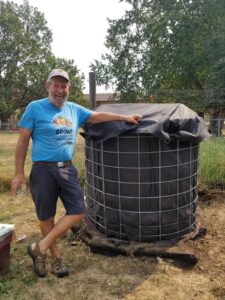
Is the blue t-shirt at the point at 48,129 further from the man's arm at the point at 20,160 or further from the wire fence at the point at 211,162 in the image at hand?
the wire fence at the point at 211,162

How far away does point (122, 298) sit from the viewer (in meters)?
2.77

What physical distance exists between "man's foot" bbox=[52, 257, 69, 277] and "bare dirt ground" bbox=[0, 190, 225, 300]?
0.16 feet

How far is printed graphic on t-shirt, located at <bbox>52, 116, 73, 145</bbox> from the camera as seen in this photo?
2.95 m

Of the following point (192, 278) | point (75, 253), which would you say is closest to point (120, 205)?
point (75, 253)

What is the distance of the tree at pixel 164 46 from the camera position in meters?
17.3

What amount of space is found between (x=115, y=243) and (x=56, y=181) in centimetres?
102

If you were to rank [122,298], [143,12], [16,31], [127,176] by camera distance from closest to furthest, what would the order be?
[122,298] → [127,176] → [143,12] → [16,31]

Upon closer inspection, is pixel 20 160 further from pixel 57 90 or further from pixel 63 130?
pixel 57 90

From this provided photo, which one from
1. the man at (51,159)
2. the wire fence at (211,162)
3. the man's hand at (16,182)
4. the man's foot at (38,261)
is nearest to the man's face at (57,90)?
the man at (51,159)

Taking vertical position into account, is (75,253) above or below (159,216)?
below

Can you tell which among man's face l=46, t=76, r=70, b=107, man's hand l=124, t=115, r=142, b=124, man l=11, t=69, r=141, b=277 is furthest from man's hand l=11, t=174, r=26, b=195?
man's hand l=124, t=115, r=142, b=124

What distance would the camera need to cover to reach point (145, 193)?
11.4 feet

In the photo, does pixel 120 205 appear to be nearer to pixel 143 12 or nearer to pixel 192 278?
pixel 192 278

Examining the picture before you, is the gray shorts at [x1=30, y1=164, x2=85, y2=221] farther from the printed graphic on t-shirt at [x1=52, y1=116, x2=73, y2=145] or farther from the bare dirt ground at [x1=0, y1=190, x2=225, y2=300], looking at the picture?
the bare dirt ground at [x1=0, y1=190, x2=225, y2=300]
